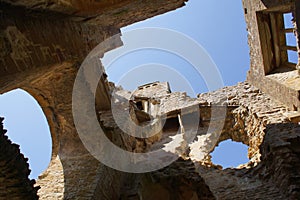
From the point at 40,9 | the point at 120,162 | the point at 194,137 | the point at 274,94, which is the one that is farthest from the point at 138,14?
the point at 194,137

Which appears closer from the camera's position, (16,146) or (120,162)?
(16,146)

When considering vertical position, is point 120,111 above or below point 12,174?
below

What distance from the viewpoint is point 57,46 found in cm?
393

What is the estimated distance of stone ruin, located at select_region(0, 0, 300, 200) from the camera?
3.31 meters

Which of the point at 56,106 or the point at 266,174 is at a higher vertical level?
the point at 56,106

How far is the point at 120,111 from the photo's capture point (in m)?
6.64

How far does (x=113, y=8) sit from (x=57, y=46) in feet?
3.18

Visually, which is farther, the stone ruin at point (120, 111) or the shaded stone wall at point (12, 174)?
the stone ruin at point (120, 111)

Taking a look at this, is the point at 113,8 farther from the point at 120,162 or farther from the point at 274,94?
the point at 274,94

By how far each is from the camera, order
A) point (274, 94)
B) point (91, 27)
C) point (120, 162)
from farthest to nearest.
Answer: point (274, 94) → point (120, 162) → point (91, 27)

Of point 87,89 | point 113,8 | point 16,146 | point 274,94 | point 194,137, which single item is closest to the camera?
point 16,146

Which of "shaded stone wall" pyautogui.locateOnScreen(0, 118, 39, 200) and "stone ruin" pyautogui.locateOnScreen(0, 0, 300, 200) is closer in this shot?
"shaded stone wall" pyautogui.locateOnScreen(0, 118, 39, 200)

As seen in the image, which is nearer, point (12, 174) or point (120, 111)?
point (12, 174)

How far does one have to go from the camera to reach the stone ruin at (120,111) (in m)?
3.31
